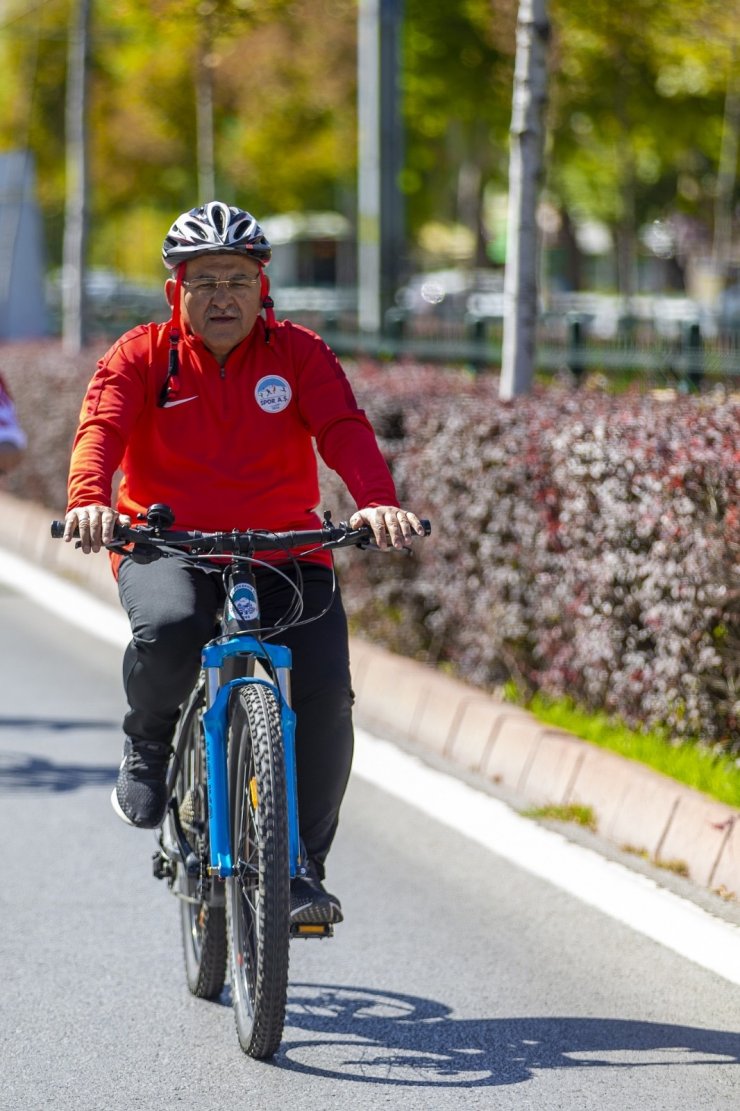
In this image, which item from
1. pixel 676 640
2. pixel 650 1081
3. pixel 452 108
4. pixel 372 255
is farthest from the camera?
pixel 452 108

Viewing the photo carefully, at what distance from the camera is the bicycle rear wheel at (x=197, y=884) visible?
473 cm

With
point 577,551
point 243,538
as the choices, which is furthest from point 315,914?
point 577,551

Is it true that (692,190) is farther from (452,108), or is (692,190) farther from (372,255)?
(372,255)

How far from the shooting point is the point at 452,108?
108ft

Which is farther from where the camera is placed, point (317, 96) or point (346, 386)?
point (317, 96)

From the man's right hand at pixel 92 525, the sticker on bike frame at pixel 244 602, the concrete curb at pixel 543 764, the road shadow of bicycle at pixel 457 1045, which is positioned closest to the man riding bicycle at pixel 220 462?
the sticker on bike frame at pixel 244 602

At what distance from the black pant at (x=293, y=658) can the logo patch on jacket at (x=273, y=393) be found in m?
0.37

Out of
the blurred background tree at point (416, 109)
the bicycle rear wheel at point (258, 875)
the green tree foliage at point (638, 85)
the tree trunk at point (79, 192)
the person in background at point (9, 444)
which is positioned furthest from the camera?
the blurred background tree at point (416, 109)

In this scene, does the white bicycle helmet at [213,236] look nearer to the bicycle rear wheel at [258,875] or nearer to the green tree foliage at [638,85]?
the bicycle rear wheel at [258,875]

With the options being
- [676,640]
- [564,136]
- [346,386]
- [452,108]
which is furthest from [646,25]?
[346,386]

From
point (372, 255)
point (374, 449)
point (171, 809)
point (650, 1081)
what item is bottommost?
point (650, 1081)

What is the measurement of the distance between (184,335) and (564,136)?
3399cm

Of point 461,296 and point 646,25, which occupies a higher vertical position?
point 646,25

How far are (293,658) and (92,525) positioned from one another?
24.4 inches
